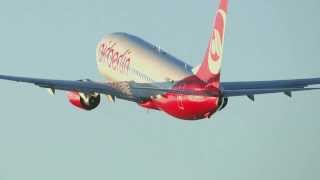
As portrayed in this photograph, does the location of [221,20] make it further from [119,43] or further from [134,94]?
[119,43]

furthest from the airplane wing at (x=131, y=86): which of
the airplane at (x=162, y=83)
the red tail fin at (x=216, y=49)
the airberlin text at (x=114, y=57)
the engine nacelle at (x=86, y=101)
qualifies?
the airberlin text at (x=114, y=57)

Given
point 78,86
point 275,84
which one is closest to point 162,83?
point 78,86

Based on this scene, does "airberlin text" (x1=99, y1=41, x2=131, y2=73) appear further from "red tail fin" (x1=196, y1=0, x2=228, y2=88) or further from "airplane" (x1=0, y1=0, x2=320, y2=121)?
"red tail fin" (x1=196, y1=0, x2=228, y2=88)

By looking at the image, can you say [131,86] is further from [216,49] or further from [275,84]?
[216,49]

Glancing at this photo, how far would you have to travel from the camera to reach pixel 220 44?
404ft

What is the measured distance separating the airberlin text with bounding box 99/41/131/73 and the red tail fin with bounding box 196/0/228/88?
2152 cm

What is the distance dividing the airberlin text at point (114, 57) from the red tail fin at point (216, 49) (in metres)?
21.5

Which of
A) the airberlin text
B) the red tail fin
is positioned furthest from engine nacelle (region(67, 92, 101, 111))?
the red tail fin

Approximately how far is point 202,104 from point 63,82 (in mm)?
15746

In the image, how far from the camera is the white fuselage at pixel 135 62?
447 ft

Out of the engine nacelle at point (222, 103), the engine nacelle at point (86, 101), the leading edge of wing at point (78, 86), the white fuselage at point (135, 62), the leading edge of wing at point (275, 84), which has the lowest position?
the engine nacelle at point (222, 103)

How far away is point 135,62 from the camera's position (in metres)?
144

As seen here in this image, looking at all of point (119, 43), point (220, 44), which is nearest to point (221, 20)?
point (220, 44)

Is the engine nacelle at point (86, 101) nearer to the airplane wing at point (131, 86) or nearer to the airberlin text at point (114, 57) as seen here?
the airplane wing at point (131, 86)
